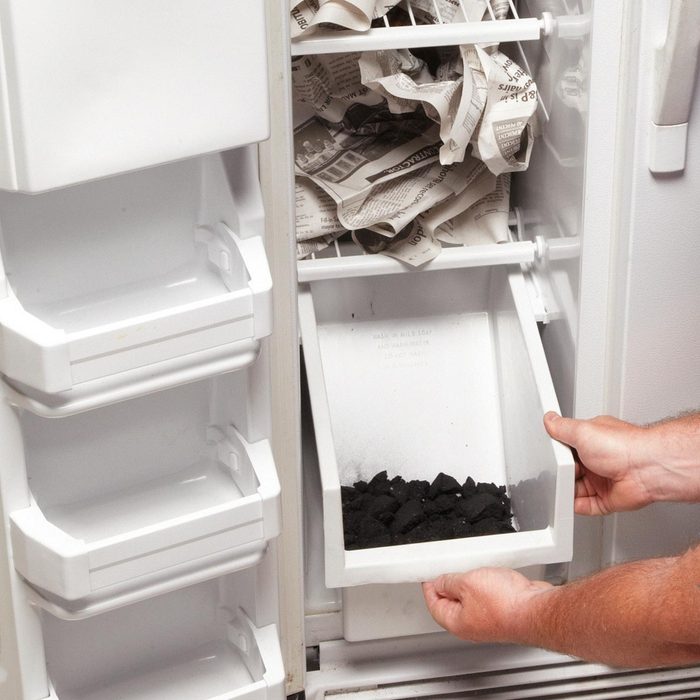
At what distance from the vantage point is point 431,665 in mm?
1304

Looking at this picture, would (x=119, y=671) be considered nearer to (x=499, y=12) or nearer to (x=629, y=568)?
(x=629, y=568)

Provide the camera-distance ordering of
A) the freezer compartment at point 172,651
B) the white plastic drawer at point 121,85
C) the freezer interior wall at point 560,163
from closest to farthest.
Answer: the white plastic drawer at point 121,85 → the freezer compartment at point 172,651 → the freezer interior wall at point 560,163

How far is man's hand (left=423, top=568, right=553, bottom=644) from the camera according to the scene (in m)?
1.13

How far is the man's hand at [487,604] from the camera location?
1135 millimetres

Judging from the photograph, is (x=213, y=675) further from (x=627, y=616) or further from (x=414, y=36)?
(x=414, y=36)

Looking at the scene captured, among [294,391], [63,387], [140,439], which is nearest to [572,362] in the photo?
[294,391]

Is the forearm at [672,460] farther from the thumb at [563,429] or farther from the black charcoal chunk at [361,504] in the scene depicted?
the black charcoal chunk at [361,504]

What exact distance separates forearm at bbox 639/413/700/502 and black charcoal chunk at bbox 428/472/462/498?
0.22 m

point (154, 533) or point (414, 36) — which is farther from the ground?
point (414, 36)

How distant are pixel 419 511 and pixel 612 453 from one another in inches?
8.9

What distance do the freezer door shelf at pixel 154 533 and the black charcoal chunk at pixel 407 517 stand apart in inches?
11.6

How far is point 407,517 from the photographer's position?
1.28 m

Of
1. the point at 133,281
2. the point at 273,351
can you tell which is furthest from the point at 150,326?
the point at 273,351

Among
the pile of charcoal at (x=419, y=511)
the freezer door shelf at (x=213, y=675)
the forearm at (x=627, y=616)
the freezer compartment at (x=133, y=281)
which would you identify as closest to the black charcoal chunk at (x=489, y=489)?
the pile of charcoal at (x=419, y=511)
